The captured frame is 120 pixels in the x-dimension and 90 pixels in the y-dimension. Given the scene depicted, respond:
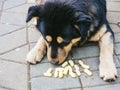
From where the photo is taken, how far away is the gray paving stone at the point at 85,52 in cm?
384

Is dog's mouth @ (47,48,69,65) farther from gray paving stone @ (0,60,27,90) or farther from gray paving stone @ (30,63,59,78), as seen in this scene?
gray paving stone @ (0,60,27,90)

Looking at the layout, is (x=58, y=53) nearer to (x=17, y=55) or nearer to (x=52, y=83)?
(x=52, y=83)

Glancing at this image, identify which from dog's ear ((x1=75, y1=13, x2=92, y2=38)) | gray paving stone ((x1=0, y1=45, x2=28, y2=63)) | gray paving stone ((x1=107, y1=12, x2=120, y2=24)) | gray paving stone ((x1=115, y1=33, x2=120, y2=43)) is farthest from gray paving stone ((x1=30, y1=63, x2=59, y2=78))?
gray paving stone ((x1=107, y1=12, x2=120, y2=24))

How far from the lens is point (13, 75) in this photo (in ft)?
11.7

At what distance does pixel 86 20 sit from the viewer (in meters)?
3.39

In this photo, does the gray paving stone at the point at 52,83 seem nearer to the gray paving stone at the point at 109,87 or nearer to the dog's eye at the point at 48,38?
the gray paving stone at the point at 109,87

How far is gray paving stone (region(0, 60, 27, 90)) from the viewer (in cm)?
341

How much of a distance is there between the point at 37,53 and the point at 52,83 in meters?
0.51

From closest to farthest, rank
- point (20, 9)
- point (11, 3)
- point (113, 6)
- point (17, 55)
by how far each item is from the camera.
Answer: point (17, 55), point (113, 6), point (20, 9), point (11, 3)

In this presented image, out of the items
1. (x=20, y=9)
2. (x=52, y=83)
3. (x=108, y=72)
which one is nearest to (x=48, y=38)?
(x=52, y=83)

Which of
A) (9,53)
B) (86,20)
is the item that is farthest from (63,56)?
(9,53)

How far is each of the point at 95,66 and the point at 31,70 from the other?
2.41ft

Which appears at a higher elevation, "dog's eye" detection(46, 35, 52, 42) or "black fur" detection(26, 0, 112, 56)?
"black fur" detection(26, 0, 112, 56)

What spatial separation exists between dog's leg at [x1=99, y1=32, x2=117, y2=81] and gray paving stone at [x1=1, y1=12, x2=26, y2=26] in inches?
55.6
